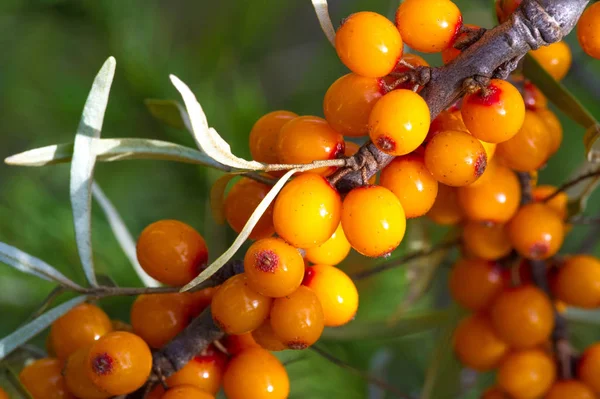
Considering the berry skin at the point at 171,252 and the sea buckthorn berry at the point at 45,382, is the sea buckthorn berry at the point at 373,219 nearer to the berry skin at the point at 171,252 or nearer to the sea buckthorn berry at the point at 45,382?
the berry skin at the point at 171,252

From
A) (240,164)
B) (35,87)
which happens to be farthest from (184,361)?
(35,87)

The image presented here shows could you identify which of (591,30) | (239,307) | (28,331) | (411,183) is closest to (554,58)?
(591,30)

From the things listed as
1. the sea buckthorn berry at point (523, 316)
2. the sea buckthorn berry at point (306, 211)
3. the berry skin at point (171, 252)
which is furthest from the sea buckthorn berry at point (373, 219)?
the sea buckthorn berry at point (523, 316)

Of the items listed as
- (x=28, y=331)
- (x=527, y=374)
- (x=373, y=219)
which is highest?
(x=373, y=219)

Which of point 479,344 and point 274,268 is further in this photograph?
point 479,344

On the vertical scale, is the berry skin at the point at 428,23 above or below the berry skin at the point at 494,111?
above

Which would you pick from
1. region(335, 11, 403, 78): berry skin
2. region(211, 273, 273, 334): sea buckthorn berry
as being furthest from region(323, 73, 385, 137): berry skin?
region(211, 273, 273, 334): sea buckthorn berry

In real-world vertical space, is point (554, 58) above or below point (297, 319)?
above

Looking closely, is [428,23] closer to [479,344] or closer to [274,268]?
[274,268]
